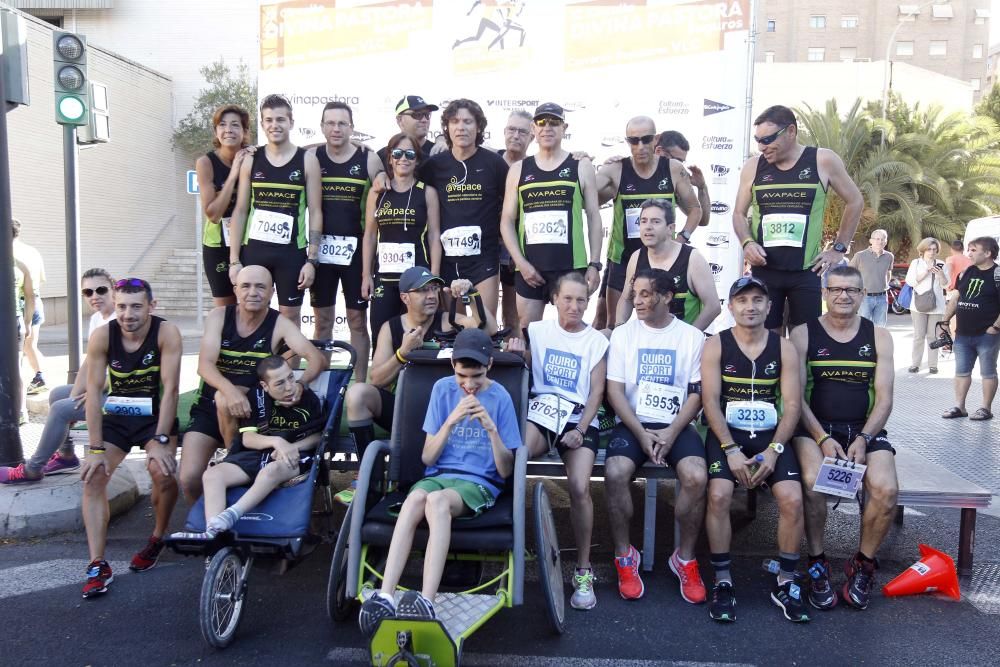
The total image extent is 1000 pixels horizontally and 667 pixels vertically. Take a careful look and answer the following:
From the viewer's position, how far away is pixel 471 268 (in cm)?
543

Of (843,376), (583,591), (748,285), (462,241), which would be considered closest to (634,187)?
(462,241)

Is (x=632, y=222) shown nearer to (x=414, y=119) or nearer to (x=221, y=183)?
(x=414, y=119)

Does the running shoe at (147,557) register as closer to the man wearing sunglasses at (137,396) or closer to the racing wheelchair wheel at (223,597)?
the man wearing sunglasses at (137,396)

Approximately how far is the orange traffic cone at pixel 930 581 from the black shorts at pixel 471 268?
9.84 feet

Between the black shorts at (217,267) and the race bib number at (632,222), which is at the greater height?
the race bib number at (632,222)

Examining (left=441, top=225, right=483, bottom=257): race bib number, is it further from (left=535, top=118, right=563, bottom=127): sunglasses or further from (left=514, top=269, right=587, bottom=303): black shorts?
(left=535, top=118, right=563, bottom=127): sunglasses

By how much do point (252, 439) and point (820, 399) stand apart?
2973mm

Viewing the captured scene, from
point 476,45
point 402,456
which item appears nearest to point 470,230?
point 402,456

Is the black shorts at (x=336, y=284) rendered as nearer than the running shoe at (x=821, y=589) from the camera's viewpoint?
No

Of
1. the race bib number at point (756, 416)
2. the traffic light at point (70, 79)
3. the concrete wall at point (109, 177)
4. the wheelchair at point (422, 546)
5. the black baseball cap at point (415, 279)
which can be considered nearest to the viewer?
the wheelchair at point (422, 546)

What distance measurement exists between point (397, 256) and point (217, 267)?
1354 millimetres

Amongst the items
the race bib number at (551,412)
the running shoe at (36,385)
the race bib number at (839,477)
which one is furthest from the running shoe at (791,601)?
the running shoe at (36,385)

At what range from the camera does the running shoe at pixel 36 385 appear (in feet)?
26.8

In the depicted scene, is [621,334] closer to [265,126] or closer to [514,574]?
[514,574]
